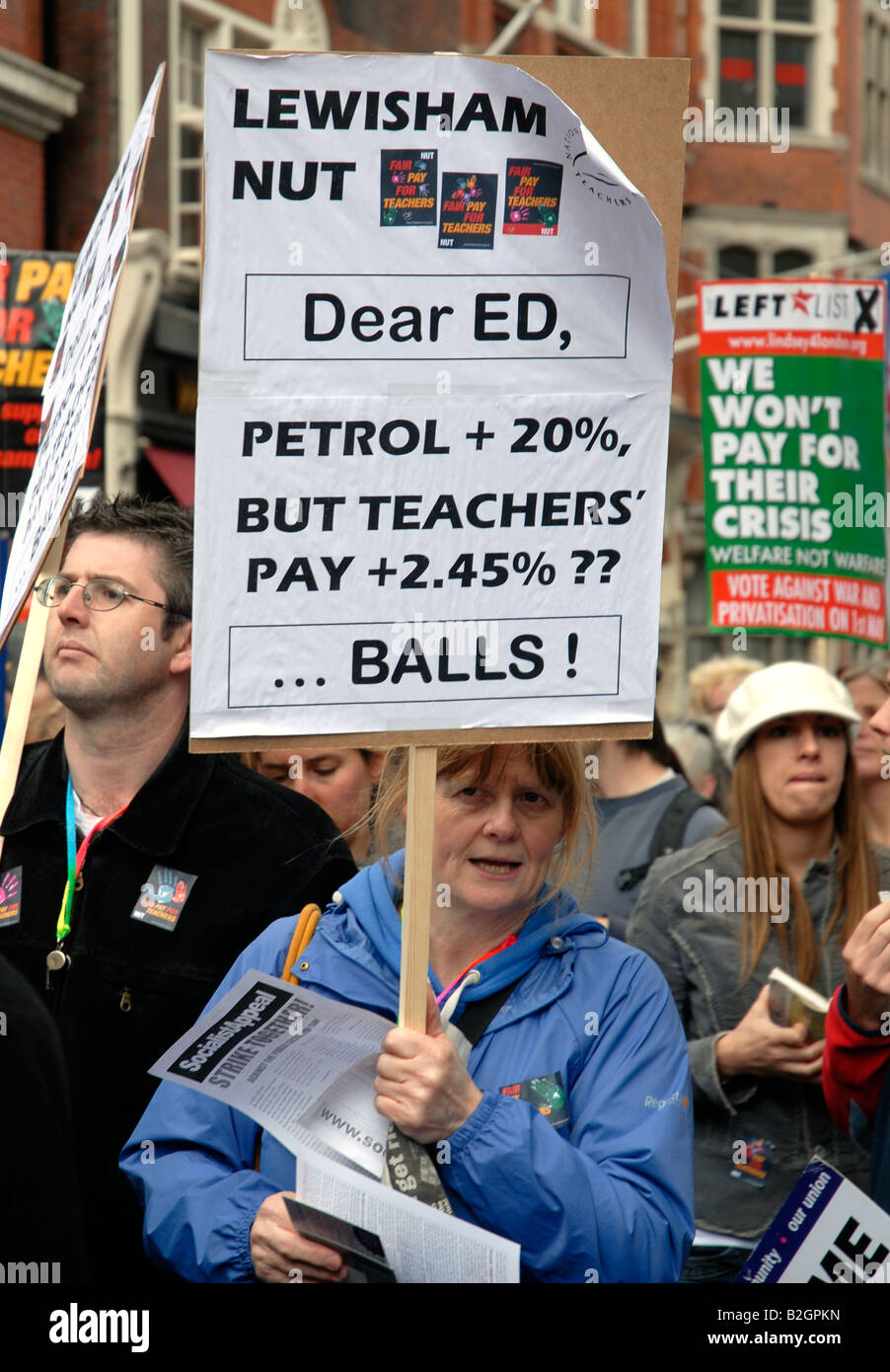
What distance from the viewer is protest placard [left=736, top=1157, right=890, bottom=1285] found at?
2578mm

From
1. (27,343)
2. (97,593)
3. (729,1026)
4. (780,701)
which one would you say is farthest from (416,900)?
(27,343)

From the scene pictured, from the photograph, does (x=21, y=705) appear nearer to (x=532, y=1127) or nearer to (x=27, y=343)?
(x=532, y=1127)

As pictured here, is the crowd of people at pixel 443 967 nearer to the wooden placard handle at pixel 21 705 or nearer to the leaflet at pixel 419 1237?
the leaflet at pixel 419 1237

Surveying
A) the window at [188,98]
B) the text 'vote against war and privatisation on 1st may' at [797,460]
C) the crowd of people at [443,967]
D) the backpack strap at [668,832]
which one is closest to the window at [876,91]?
the window at [188,98]

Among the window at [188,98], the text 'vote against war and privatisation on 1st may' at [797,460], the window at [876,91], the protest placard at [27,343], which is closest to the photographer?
the text 'vote against war and privatisation on 1st may' at [797,460]

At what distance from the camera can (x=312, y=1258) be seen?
2312mm

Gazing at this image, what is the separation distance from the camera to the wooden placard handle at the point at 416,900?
227cm

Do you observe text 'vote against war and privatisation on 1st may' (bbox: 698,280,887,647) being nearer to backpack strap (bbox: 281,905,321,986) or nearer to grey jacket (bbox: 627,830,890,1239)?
grey jacket (bbox: 627,830,890,1239)

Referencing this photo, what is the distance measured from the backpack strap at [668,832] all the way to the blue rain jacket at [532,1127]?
2.30 m

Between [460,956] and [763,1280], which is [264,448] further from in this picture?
[763,1280]

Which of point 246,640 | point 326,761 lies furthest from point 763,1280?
point 326,761

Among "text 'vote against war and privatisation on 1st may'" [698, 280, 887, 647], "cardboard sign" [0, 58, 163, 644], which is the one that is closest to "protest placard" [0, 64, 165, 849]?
"cardboard sign" [0, 58, 163, 644]

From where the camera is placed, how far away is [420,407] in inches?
92.5

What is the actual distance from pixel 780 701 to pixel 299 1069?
2094mm
